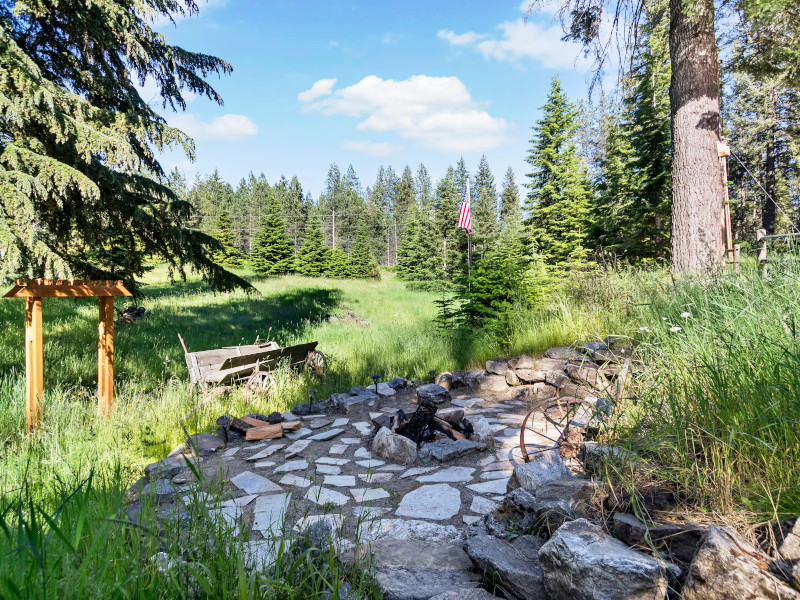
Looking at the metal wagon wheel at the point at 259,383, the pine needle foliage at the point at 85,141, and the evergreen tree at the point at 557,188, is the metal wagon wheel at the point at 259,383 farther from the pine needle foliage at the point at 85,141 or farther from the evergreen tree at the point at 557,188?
the evergreen tree at the point at 557,188

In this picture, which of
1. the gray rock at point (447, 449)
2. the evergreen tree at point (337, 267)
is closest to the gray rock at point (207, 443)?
the gray rock at point (447, 449)

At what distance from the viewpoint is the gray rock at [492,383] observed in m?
5.53

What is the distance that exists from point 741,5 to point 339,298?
15235 millimetres

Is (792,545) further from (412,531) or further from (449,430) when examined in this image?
(449,430)

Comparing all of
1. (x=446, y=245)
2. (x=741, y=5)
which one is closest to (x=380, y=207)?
(x=446, y=245)

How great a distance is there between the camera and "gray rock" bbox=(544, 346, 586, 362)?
17.2 feet

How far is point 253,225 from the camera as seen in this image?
51906mm

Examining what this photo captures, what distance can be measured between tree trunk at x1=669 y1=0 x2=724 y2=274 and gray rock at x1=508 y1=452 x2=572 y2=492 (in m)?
4.84

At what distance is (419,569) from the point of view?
1.79 metres

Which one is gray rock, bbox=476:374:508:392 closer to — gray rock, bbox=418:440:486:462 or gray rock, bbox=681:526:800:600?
gray rock, bbox=418:440:486:462

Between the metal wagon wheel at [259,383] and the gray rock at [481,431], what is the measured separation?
8.83ft

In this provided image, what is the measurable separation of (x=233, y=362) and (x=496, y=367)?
10.2 feet

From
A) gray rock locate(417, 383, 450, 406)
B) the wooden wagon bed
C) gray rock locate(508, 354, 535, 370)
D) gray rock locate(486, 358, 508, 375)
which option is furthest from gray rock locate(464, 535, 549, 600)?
the wooden wagon bed

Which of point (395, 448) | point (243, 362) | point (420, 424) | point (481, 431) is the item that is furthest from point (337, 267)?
point (395, 448)
